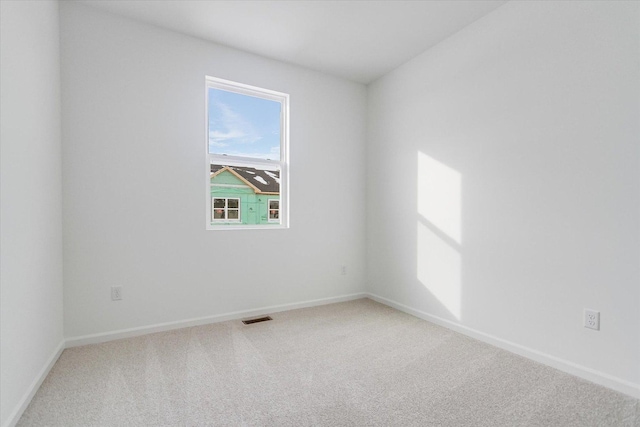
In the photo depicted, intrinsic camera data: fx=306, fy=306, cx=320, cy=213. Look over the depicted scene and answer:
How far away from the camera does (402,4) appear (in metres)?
2.42

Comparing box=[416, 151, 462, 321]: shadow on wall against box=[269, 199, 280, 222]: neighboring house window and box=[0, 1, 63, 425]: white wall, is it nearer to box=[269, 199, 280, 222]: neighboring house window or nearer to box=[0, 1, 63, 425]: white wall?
box=[269, 199, 280, 222]: neighboring house window

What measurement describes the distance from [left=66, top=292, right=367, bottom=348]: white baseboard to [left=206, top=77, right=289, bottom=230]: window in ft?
2.85

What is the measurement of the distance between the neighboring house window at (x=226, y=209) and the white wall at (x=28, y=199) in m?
1.19

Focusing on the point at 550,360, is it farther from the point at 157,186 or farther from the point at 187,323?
the point at 157,186

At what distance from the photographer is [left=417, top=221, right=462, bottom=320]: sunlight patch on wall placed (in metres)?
2.78

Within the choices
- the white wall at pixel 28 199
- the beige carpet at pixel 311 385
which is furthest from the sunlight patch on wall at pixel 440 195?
the white wall at pixel 28 199

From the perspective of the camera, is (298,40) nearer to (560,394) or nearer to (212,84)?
(212,84)

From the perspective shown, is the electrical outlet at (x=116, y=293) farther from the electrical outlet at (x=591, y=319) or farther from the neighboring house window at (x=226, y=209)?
the electrical outlet at (x=591, y=319)

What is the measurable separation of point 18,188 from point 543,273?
329 centimetres

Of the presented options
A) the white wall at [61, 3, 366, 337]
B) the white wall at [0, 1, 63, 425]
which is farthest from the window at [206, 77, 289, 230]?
the white wall at [0, 1, 63, 425]

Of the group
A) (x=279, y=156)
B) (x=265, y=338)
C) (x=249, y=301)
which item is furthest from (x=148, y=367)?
(x=279, y=156)

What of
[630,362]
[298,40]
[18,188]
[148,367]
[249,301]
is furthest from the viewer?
[249,301]

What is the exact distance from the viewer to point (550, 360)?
212 centimetres

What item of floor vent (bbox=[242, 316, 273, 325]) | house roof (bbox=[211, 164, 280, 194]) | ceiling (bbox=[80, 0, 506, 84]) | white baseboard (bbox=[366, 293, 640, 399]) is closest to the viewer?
white baseboard (bbox=[366, 293, 640, 399])
